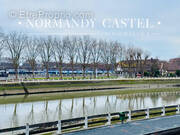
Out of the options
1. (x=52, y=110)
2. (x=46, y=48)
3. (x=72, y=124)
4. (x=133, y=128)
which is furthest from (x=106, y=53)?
(x=133, y=128)

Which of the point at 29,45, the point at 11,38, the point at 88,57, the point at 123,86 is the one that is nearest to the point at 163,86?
the point at 123,86

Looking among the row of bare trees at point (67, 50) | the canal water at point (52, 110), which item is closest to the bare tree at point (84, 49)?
the row of bare trees at point (67, 50)

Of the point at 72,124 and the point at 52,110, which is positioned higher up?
the point at 72,124

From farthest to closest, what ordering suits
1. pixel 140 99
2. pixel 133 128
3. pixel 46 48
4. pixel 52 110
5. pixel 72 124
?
1. pixel 46 48
2. pixel 140 99
3. pixel 52 110
4. pixel 72 124
5. pixel 133 128

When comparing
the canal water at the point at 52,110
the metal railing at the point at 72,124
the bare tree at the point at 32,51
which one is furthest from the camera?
the bare tree at the point at 32,51

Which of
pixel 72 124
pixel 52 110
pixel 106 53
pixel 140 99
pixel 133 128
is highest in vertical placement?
pixel 106 53

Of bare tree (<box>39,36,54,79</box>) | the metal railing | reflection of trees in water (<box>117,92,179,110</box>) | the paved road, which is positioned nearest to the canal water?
reflection of trees in water (<box>117,92,179,110</box>)

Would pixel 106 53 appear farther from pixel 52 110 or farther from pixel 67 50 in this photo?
pixel 52 110

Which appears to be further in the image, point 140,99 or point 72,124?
point 140,99

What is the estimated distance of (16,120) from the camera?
1898 centimetres

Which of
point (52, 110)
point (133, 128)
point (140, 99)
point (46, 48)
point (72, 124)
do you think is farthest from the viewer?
point (46, 48)

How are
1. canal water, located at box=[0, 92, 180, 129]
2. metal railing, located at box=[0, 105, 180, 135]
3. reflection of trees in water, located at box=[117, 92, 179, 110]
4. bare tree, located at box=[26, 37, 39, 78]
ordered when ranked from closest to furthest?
metal railing, located at box=[0, 105, 180, 135] < canal water, located at box=[0, 92, 180, 129] < reflection of trees in water, located at box=[117, 92, 179, 110] < bare tree, located at box=[26, 37, 39, 78]

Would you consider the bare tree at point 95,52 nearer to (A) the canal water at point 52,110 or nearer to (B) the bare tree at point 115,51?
(B) the bare tree at point 115,51

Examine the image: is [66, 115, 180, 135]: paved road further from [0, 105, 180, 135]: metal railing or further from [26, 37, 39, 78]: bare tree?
[26, 37, 39, 78]: bare tree
